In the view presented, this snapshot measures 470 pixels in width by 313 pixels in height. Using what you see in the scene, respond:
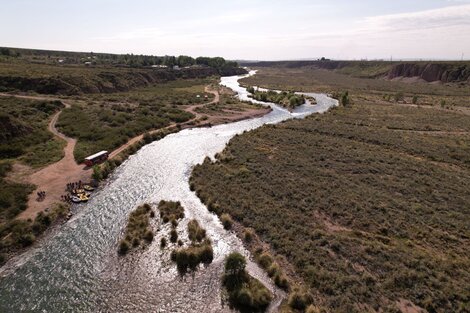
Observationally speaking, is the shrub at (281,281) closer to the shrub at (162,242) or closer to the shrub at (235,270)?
the shrub at (235,270)

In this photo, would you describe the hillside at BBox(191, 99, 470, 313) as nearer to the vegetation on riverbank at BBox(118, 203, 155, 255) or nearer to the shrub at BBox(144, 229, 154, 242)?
the vegetation on riverbank at BBox(118, 203, 155, 255)

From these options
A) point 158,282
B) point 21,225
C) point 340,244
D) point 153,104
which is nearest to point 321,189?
point 340,244

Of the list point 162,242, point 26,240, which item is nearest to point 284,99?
point 162,242

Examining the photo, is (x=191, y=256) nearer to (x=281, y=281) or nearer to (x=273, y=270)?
(x=273, y=270)

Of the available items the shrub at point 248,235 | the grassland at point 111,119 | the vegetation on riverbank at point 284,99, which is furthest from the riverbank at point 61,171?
the vegetation on riverbank at point 284,99

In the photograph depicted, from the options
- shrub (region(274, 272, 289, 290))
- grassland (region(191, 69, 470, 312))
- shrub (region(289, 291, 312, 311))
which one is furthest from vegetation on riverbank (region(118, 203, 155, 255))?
shrub (region(289, 291, 312, 311))

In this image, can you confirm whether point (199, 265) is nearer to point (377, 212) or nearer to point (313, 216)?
point (313, 216)
